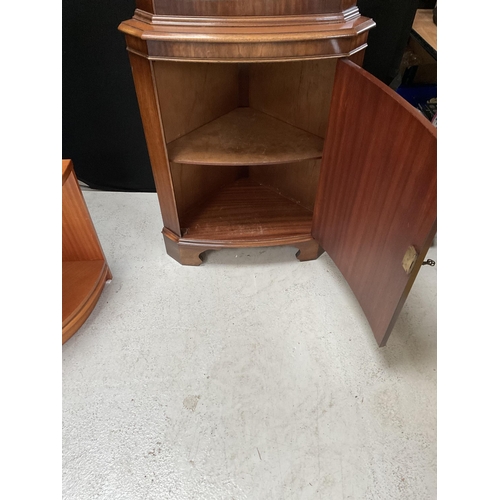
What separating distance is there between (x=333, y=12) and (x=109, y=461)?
1.18 metres

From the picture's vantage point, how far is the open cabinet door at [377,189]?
0.70 m

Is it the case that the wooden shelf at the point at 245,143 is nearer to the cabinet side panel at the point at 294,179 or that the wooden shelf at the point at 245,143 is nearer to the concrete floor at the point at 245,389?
the cabinet side panel at the point at 294,179

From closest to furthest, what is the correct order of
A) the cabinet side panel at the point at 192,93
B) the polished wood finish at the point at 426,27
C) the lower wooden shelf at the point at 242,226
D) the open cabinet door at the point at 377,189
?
the open cabinet door at the point at 377,189, the cabinet side panel at the point at 192,93, the polished wood finish at the point at 426,27, the lower wooden shelf at the point at 242,226

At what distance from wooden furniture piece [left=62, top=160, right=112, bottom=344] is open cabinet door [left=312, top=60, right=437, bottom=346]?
2.37 ft

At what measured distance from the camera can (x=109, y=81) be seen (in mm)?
1327

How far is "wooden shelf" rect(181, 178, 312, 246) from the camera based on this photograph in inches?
49.4

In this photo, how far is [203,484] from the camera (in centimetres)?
86

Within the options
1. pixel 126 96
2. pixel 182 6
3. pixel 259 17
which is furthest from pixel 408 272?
pixel 126 96

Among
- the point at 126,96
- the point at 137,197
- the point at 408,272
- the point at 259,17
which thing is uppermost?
the point at 259,17

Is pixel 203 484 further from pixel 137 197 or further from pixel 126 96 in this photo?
pixel 126 96

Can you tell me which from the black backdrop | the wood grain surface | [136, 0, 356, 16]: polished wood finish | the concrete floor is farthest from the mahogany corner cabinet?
the black backdrop

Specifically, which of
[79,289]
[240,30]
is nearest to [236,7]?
[240,30]

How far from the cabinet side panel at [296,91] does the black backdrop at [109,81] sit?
30 centimetres

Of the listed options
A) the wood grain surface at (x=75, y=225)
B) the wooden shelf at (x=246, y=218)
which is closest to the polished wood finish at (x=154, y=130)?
the wooden shelf at (x=246, y=218)
